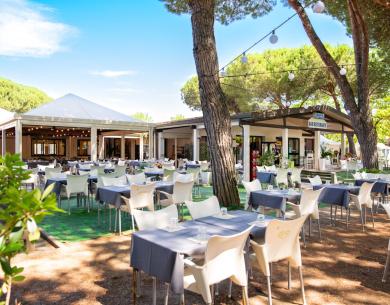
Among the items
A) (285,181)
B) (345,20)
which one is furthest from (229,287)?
(345,20)

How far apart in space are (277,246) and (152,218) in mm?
1265

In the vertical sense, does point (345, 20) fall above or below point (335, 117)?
above

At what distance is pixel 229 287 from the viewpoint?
3.38 metres

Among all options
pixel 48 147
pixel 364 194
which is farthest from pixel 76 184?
pixel 48 147

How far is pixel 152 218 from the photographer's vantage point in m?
3.61

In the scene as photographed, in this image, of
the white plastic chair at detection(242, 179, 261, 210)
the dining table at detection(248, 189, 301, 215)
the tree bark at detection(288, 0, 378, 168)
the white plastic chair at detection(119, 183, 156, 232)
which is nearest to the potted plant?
the white plastic chair at detection(119, 183, 156, 232)

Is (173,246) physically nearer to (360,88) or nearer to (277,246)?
(277,246)

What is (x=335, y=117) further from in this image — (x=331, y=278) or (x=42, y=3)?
(x=331, y=278)

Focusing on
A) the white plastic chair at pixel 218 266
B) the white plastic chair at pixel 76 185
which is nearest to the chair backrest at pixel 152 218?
the white plastic chair at pixel 218 266

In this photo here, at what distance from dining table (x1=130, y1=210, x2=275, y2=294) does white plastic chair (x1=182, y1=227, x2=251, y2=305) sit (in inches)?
4.0

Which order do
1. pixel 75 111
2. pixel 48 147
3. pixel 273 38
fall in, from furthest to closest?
pixel 48 147, pixel 75 111, pixel 273 38

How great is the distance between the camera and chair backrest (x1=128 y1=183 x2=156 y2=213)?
5.65 m

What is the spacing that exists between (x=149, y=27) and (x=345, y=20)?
8.23 m

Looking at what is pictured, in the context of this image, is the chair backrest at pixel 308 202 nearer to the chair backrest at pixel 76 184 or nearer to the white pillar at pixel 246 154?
the chair backrest at pixel 76 184
